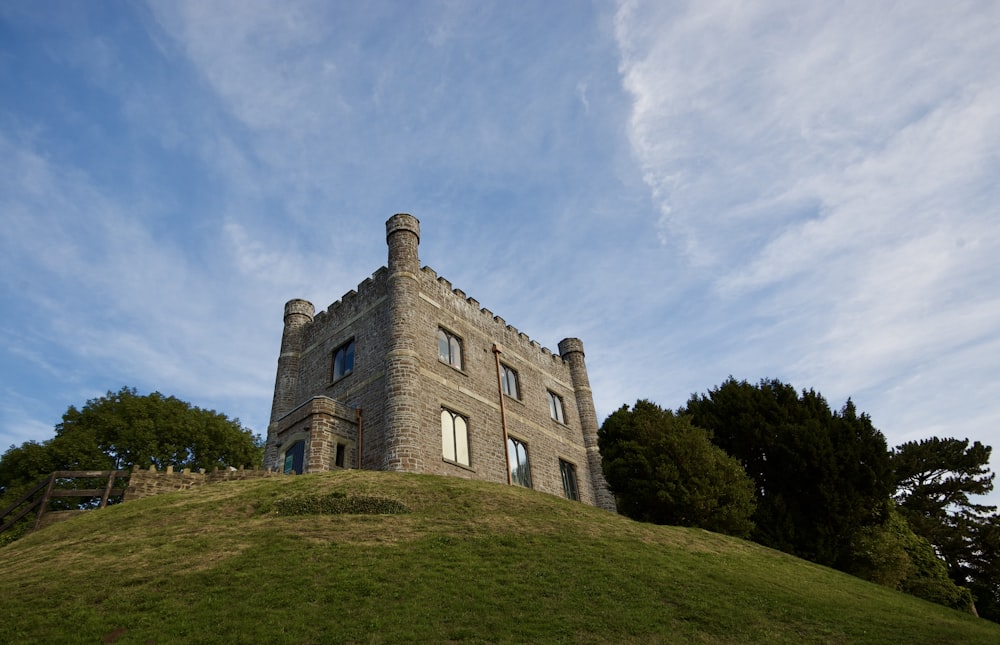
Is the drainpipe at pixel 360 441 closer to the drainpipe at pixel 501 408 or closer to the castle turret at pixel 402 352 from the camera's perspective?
the castle turret at pixel 402 352

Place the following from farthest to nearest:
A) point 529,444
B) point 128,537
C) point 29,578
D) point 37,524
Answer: point 529,444 < point 37,524 < point 128,537 < point 29,578

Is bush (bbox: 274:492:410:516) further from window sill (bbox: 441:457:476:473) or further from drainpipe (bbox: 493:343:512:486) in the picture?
drainpipe (bbox: 493:343:512:486)

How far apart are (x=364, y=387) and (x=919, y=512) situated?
35124 mm

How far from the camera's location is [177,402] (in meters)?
37.7

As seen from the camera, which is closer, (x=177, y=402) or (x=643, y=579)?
(x=643, y=579)

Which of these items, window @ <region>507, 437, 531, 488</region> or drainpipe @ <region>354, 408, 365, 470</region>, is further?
window @ <region>507, 437, 531, 488</region>

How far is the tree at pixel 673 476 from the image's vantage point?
20.8 metres

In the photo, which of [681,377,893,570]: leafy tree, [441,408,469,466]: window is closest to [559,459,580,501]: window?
[681,377,893,570]: leafy tree

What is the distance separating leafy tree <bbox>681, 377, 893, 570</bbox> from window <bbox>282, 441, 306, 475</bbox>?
1645cm

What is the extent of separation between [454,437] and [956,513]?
3420 cm

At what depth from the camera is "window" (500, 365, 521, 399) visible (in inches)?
1150

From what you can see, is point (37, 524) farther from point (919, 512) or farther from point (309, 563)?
point (919, 512)

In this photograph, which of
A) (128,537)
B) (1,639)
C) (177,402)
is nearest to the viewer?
(1,639)

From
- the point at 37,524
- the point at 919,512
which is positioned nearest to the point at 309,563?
the point at 37,524
